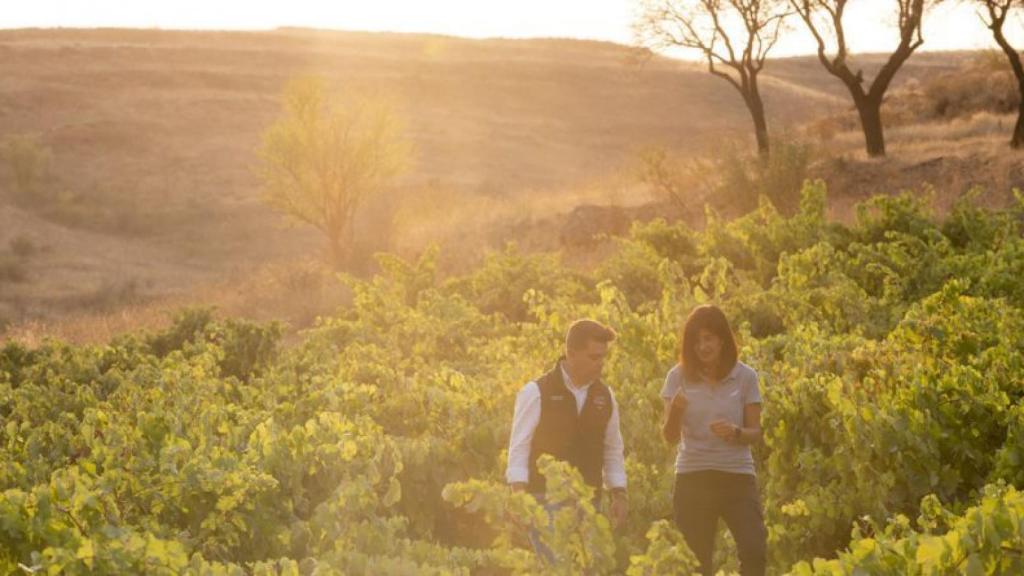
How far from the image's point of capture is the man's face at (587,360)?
568cm

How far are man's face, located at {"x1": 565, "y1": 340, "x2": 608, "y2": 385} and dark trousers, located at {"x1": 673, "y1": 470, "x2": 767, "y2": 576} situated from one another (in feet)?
2.54

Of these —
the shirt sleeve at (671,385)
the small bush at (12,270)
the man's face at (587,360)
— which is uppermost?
the man's face at (587,360)

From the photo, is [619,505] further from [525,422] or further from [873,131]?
[873,131]

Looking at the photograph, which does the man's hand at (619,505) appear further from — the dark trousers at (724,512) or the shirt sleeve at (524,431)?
the shirt sleeve at (524,431)

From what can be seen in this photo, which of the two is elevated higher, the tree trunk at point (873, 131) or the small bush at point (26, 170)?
the tree trunk at point (873, 131)

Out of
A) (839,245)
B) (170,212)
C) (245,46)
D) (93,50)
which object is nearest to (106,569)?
(839,245)

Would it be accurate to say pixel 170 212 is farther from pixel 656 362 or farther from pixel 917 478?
pixel 917 478

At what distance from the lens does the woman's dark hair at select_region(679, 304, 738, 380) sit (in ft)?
19.3

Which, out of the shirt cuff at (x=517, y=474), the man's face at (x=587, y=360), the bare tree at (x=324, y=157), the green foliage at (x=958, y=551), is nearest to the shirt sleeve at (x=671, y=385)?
the man's face at (x=587, y=360)

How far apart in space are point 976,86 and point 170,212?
32533 mm

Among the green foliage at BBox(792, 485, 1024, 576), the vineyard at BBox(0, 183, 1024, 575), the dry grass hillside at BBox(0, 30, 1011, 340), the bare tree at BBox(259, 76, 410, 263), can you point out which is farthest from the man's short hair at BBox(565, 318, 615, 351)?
the bare tree at BBox(259, 76, 410, 263)

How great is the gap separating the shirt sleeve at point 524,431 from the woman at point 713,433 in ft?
2.28

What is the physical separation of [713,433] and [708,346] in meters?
0.43

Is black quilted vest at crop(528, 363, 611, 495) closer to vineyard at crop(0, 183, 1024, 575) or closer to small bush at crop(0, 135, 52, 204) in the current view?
vineyard at crop(0, 183, 1024, 575)
